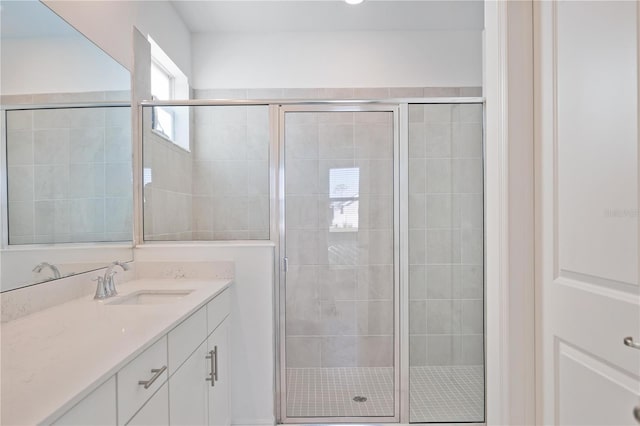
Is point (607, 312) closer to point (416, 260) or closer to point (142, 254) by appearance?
point (416, 260)

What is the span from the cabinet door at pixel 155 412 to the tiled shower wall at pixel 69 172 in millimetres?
717

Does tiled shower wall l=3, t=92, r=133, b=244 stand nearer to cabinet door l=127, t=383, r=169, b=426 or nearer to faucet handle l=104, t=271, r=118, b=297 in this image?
faucet handle l=104, t=271, r=118, b=297

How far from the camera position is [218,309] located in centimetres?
186

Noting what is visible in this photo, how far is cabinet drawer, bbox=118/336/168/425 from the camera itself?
0.94m

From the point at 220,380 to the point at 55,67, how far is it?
5.16 feet

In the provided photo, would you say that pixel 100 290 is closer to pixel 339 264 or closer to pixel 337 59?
pixel 339 264

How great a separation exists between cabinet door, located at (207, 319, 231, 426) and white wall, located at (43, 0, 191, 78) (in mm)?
1504

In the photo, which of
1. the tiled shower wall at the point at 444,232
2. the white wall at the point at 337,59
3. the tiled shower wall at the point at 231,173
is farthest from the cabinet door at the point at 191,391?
the white wall at the point at 337,59

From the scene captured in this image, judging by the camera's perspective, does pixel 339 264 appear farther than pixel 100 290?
Yes

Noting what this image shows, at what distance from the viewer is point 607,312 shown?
999mm

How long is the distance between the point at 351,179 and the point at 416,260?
66 centimetres

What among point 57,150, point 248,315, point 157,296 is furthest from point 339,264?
point 57,150

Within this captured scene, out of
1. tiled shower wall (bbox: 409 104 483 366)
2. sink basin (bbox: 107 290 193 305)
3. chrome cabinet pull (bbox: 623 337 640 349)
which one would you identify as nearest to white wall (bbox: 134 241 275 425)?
sink basin (bbox: 107 290 193 305)

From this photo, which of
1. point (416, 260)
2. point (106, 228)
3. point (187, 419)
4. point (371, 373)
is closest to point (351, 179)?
point (416, 260)
